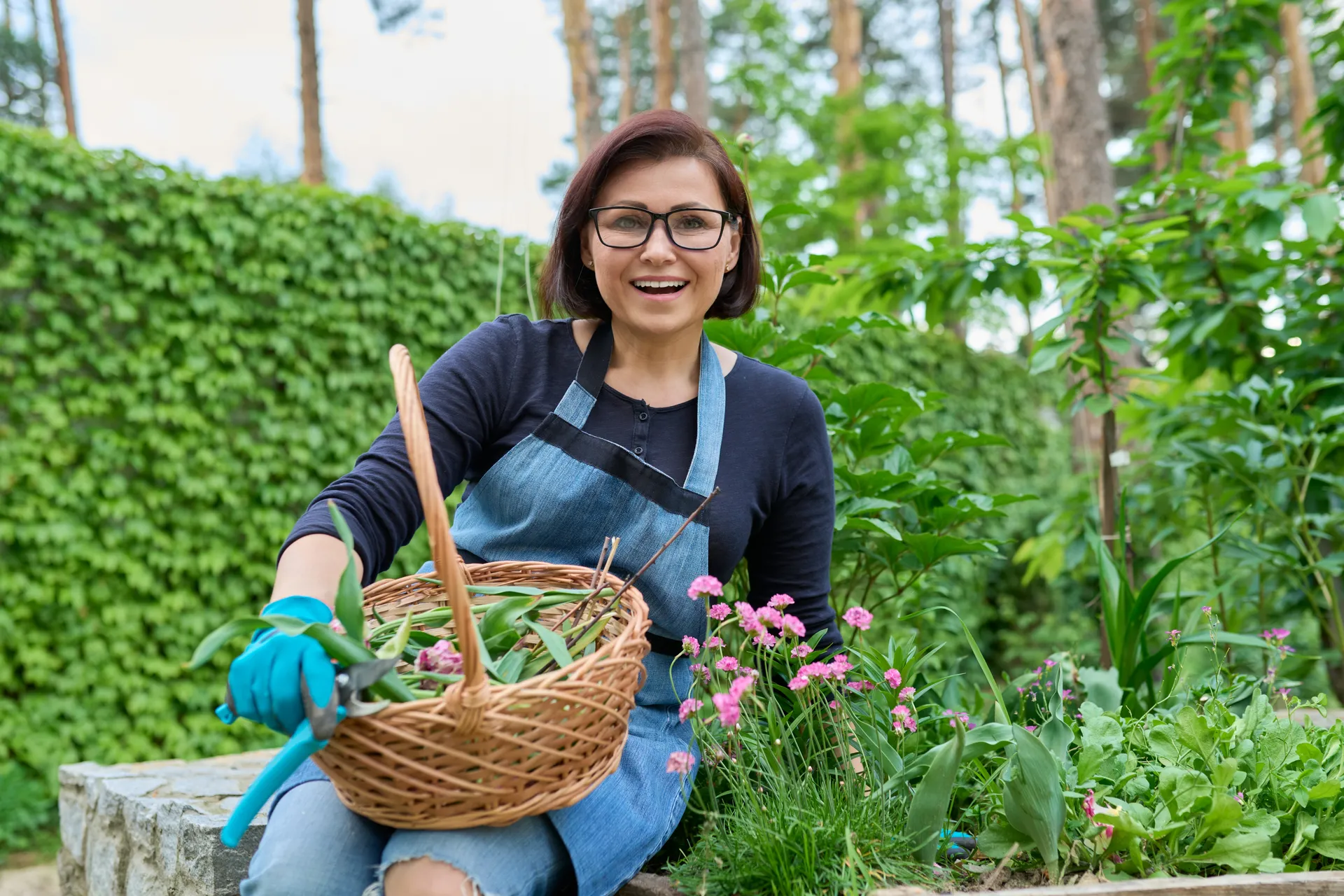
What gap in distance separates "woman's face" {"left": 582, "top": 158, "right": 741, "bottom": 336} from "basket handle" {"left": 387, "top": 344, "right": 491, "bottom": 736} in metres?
0.61

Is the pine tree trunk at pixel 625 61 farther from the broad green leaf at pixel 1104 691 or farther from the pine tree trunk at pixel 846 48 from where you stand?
the broad green leaf at pixel 1104 691

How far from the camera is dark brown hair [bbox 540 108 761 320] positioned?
4.96 ft

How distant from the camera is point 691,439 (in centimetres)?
158

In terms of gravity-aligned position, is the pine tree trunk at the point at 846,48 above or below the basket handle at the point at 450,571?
above

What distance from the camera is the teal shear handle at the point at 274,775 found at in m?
0.87

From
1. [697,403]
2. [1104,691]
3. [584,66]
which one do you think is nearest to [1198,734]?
[1104,691]

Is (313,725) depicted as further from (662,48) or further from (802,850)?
(662,48)

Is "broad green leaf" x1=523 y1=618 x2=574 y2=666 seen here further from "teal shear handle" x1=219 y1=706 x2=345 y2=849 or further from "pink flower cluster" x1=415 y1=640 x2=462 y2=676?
"teal shear handle" x1=219 y1=706 x2=345 y2=849

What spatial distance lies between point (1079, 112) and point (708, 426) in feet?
14.3

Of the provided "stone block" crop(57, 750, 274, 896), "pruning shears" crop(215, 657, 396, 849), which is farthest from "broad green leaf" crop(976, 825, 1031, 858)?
"stone block" crop(57, 750, 274, 896)

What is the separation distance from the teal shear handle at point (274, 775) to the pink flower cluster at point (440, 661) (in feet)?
0.55

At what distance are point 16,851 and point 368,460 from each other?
9.43 ft

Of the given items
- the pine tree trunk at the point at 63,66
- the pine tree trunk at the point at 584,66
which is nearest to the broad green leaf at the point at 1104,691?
the pine tree trunk at the point at 584,66

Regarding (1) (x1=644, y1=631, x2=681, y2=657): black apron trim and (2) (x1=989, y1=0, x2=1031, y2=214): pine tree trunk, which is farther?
(2) (x1=989, y1=0, x2=1031, y2=214): pine tree trunk
